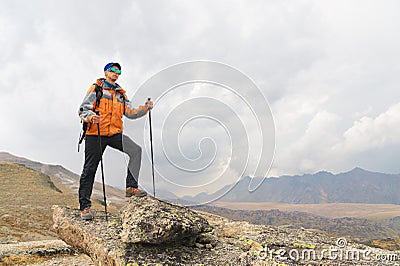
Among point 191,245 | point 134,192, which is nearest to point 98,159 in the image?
point 134,192

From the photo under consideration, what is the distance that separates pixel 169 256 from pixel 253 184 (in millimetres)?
3304

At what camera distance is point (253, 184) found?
9.31m

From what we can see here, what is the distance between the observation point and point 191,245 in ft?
29.3

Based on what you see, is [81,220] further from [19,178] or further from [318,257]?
[19,178]

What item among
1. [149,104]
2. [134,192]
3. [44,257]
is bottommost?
[44,257]

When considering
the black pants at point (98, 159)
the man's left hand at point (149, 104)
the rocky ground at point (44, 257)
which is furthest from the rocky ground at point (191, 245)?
the man's left hand at point (149, 104)

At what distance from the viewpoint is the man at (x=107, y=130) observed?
395 inches

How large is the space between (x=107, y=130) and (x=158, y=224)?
3967mm

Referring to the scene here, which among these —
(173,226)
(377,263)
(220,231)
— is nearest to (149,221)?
(173,226)

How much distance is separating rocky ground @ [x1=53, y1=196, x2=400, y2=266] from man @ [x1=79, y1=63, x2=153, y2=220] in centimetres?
117

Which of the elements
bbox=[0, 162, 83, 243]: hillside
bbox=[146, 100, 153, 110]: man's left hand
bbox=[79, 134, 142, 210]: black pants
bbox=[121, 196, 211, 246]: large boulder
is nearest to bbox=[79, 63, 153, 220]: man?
bbox=[79, 134, 142, 210]: black pants

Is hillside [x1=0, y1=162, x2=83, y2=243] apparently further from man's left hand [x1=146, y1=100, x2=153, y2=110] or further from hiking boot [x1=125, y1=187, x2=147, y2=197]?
man's left hand [x1=146, y1=100, x2=153, y2=110]

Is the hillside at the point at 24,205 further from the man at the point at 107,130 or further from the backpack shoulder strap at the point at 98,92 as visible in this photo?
the backpack shoulder strap at the point at 98,92

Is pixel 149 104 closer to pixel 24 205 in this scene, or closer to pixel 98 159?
pixel 98 159
